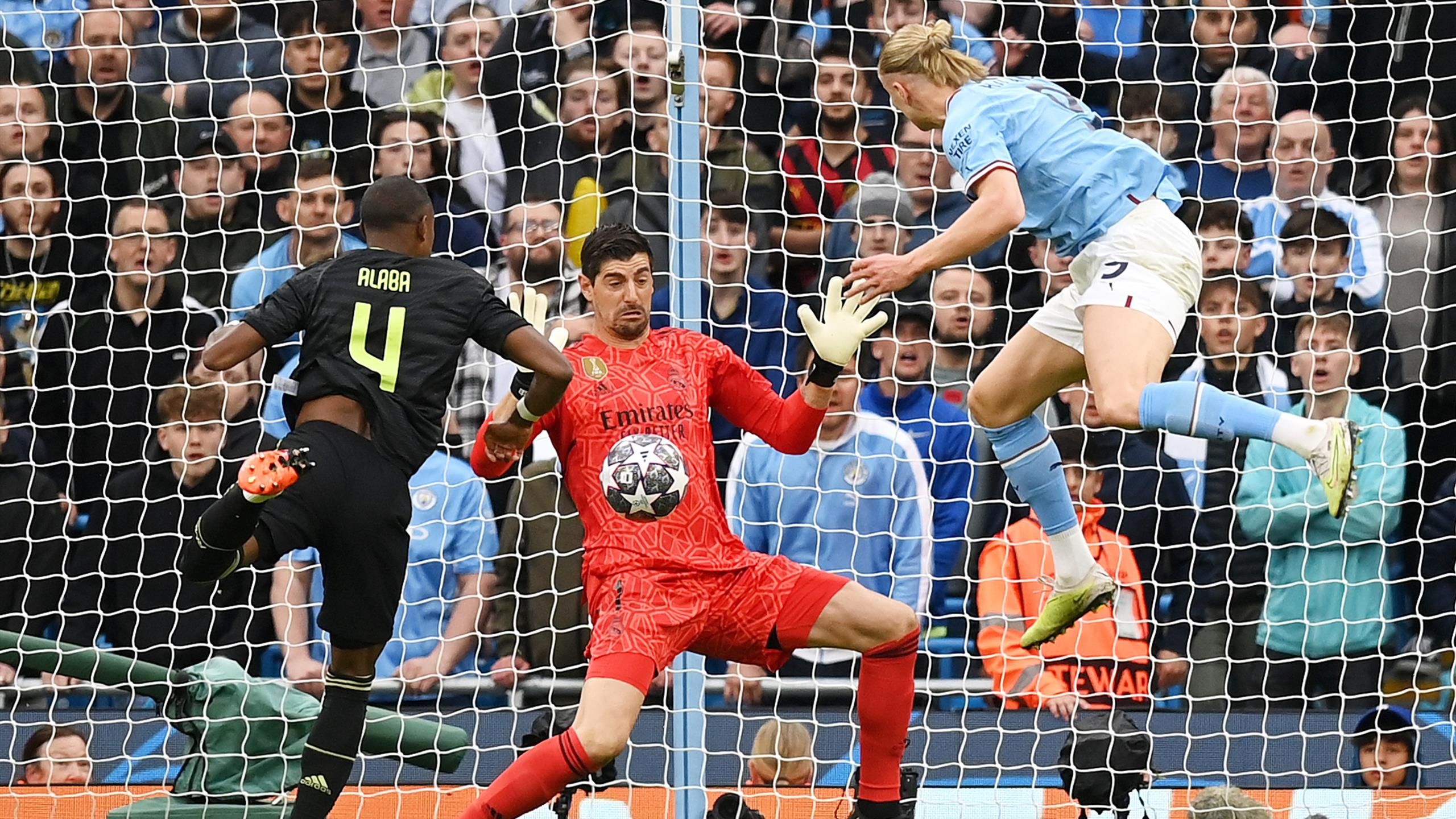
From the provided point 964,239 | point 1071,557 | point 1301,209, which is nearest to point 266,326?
point 964,239

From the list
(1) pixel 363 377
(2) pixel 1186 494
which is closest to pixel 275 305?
(1) pixel 363 377

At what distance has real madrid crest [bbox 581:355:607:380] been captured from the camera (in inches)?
198

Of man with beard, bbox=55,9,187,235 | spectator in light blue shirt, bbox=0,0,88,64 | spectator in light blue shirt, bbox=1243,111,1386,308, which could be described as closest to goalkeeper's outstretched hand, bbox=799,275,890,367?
spectator in light blue shirt, bbox=1243,111,1386,308

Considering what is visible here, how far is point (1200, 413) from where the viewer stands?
4.57 m

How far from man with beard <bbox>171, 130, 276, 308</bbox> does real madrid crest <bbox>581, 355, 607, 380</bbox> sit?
2.36m

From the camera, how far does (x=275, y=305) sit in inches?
189

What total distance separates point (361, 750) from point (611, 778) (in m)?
0.76

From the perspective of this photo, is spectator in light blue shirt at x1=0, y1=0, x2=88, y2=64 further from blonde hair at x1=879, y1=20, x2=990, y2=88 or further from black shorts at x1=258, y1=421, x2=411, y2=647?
blonde hair at x1=879, y1=20, x2=990, y2=88

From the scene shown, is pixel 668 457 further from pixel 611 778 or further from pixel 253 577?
pixel 253 577

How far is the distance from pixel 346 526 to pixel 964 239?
175 cm

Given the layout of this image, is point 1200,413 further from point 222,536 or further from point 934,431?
point 222,536

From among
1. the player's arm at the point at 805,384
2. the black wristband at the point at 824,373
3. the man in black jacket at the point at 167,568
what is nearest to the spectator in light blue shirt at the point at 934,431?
the player's arm at the point at 805,384

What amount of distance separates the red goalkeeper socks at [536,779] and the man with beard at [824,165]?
2.81 meters

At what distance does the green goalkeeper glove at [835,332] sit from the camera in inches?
195
